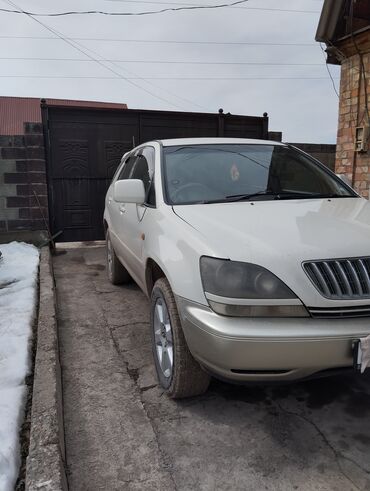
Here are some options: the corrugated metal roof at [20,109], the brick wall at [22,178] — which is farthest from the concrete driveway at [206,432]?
the corrugated metal roof at [20,109]

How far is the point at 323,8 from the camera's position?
245 inches

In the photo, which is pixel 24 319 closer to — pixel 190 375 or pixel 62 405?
pixel 62 405

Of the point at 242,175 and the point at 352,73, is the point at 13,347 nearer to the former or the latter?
the point at 242,175

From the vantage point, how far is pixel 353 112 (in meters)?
6.23

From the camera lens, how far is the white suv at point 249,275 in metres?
2.05

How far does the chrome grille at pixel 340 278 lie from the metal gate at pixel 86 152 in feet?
19.9

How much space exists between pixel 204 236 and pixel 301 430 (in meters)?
1.23

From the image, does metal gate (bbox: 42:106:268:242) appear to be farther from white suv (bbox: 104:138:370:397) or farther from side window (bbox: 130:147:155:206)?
white suv (bbox: 104:138:370:397)

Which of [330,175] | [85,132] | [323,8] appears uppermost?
[323,8]

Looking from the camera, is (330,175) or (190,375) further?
(330,175)

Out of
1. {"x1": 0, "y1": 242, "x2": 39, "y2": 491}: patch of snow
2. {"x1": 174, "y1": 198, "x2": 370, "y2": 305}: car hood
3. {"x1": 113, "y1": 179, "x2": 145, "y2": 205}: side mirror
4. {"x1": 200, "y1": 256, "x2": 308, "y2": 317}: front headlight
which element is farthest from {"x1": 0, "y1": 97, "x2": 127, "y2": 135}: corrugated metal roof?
{"x1": 200, "y1": 256, "x2": 308, "y2": 317}: front headlight

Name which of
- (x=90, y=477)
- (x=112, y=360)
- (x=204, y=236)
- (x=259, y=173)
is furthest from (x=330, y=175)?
(x=90, y=477)

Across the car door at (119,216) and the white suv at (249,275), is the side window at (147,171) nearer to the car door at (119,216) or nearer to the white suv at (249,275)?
the white suv at (249,275)

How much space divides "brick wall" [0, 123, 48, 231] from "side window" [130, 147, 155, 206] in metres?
3.42
